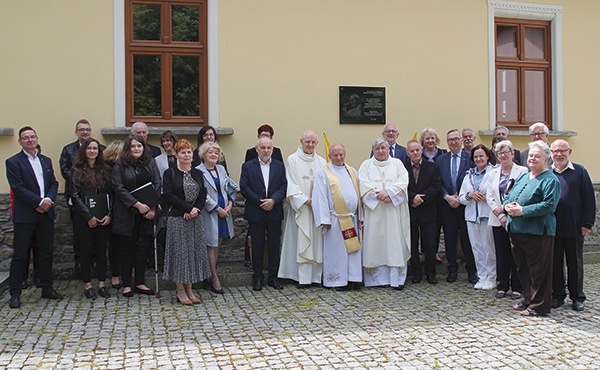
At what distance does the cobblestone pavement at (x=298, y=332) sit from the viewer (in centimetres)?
457

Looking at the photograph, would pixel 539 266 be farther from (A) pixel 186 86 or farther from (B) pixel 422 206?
(A) pixel 186 86

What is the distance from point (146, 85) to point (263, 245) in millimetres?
3012

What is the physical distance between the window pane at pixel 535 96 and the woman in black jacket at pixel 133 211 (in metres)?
6.48

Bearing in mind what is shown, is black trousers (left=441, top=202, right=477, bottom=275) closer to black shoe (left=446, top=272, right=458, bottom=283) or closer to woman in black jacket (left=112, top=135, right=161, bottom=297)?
black shoe (left=446, top=272, right=458, bottom=283)

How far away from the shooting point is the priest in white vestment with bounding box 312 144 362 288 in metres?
7.32

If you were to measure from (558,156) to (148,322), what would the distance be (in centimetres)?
439

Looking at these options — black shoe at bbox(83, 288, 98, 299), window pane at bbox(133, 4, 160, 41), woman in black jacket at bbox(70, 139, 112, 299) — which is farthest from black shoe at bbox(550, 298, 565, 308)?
window pane at bbox(133, 4, 160, 41)

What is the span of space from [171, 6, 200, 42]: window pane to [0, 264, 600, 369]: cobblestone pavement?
3791 millimetres

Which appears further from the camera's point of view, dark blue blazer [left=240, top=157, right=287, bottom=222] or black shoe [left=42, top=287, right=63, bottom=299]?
dark blue blazer [left=240, top=157, right=287, bottom=222]

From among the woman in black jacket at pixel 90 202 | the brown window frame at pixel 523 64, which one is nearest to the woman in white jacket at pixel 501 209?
the brown window frame at pixel 523 64

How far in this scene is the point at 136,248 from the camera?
7.00 meters

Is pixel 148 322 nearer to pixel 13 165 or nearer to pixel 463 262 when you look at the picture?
pixel 13 165

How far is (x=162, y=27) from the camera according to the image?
8.59 meters

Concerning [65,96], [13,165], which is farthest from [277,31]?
[13,165]
